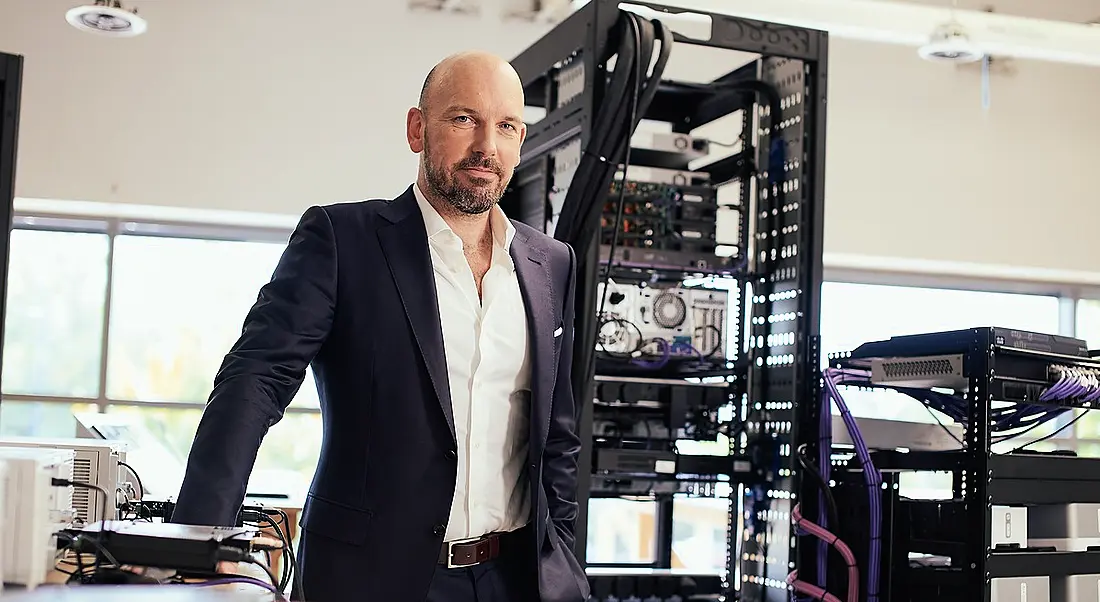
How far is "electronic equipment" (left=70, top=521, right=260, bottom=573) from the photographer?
1.25 metres

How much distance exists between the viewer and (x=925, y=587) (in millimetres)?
2863

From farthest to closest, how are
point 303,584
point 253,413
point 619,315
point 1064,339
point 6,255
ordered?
point 619,315 < point 1064,339 < point 6,255 < point 303,584 < point 253,413

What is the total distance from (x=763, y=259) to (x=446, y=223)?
1651 millimetres

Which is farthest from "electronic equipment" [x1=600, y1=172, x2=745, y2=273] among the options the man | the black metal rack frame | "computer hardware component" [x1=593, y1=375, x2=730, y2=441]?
the man

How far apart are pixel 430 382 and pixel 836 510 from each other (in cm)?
161

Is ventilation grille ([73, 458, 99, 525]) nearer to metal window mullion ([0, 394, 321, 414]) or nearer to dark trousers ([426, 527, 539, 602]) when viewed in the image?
dark trousers ([426, 527, 539, 602])

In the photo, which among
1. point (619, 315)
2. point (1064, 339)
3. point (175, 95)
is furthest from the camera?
point (175, 95)

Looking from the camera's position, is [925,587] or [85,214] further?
[85,214]

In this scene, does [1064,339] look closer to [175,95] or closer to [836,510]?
[836,510]

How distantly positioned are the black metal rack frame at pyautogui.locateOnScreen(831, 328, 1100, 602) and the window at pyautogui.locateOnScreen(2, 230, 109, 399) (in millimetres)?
4712

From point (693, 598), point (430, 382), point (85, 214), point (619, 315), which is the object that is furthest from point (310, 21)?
point (430, 382)

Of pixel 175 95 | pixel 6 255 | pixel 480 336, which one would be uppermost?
pixel 175 95

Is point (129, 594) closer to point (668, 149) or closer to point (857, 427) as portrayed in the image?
point (857, 427)

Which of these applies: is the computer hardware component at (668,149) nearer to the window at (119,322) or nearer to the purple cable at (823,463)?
the purple cable at (823,463)
